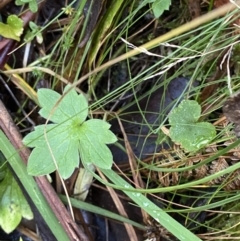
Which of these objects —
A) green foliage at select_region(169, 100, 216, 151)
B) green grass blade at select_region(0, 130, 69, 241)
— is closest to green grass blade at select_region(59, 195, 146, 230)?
green grass blade at select_region(0, 130, 69, 241)

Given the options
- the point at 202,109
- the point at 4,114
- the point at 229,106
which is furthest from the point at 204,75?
the point at 4,114

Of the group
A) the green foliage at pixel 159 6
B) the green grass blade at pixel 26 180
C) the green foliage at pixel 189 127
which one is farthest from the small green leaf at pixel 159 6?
the green grass blade at pixel 26 180

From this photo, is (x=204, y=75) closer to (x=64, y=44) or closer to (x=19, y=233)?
(x=64, y=44)

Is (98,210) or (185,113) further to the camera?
(98,210)

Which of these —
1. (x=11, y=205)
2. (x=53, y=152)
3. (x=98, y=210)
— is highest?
(x=53, y=152)

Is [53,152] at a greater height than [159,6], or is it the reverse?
[159,6]

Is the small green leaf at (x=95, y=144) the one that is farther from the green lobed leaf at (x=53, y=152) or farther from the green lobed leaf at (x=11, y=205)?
the green lobed leaf at (x=11, y=205)

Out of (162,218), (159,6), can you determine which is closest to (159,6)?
(159,6)

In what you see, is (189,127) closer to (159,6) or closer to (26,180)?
(159,6)
